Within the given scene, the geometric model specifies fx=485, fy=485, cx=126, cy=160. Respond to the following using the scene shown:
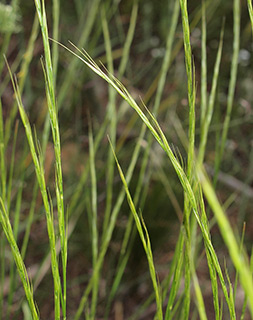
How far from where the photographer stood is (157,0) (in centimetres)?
137

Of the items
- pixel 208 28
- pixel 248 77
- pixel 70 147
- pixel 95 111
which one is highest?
pixel 208 28

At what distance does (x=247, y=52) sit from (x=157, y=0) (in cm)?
31

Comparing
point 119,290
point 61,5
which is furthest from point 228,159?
point 61,5

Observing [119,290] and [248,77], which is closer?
[119,290]

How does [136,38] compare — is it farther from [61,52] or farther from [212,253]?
[212,253]

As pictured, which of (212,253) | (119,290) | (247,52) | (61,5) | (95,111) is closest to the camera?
(212,253)

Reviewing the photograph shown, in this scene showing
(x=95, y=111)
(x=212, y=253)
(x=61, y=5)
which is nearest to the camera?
(x=212, y=253)

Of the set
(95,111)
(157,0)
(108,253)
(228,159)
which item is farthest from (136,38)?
(108,253)

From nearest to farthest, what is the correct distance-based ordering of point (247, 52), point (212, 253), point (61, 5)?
1. point (212, 253)
2. point (247, 52)
3. point (61, 5)

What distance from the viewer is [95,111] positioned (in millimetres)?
1459

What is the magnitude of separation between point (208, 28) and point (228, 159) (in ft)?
1.16

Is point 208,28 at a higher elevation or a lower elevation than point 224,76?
higher

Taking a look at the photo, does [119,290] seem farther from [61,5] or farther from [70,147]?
[61,5]

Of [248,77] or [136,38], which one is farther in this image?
[136,38]
